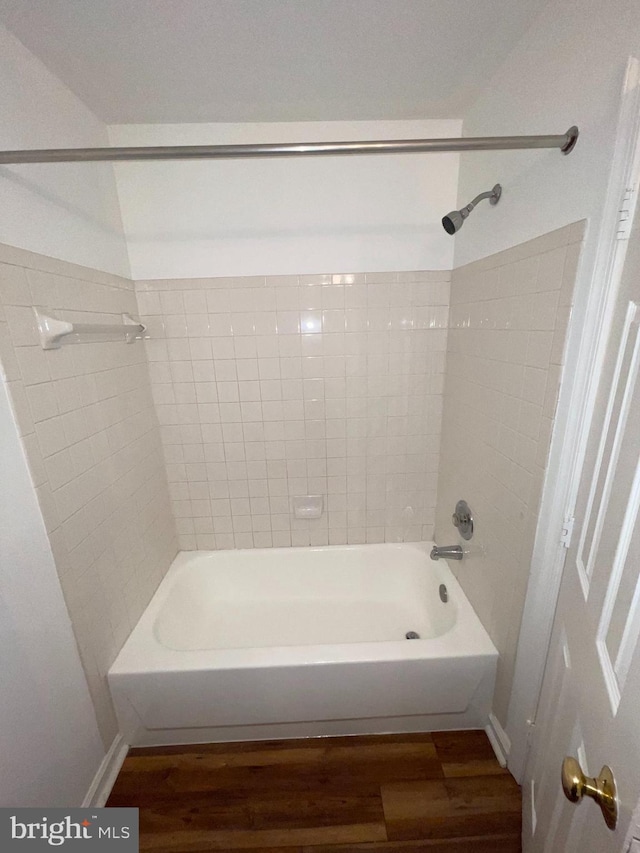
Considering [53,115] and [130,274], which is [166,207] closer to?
[130,274]

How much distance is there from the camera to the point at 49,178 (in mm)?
1053

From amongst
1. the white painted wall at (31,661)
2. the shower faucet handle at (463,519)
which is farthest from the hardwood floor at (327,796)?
the shower faucet handle at (463,519)

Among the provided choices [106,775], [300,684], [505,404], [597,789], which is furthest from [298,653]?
[505,404]

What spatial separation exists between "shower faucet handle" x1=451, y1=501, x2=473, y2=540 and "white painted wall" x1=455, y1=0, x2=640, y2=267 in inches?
38.6

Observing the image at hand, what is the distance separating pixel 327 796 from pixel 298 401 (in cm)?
149

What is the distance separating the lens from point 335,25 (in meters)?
0.95

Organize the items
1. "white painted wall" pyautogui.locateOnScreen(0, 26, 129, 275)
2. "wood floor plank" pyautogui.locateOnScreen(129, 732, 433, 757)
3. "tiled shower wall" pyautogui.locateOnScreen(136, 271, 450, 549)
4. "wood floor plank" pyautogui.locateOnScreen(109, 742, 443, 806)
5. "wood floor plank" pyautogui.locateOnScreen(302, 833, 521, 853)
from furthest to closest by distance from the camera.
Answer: "tiled shower wall" pyautogui.locateOnScreen(136, 271, 450, 549) → "wood floor plank" pyautogui.locateOnScreen(129, 732, 433, 757) → "wood floor plank" pyautogui.locateOnScreen(109, 742, 443, 806) → "wood floor plank" pyautogui.locateOnScreen(302, 833, 521, 853) → "white painted wall" pyautogui.locateOnScreen(0, 26, 129, 275)

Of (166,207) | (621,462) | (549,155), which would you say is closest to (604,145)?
(549,155)

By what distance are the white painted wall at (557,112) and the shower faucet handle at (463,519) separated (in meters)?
0.98

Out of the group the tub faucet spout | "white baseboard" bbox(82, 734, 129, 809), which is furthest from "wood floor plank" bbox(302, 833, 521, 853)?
the tub faucet spout

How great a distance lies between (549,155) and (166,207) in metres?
1.42

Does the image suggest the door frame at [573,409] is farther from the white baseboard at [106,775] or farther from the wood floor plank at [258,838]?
the white baseboard at [106,775]

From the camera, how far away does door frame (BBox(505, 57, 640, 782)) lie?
684 mm

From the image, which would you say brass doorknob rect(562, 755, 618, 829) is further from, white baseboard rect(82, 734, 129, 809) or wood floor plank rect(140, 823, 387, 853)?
white baseboard rect(82, 734, 129, 809)
